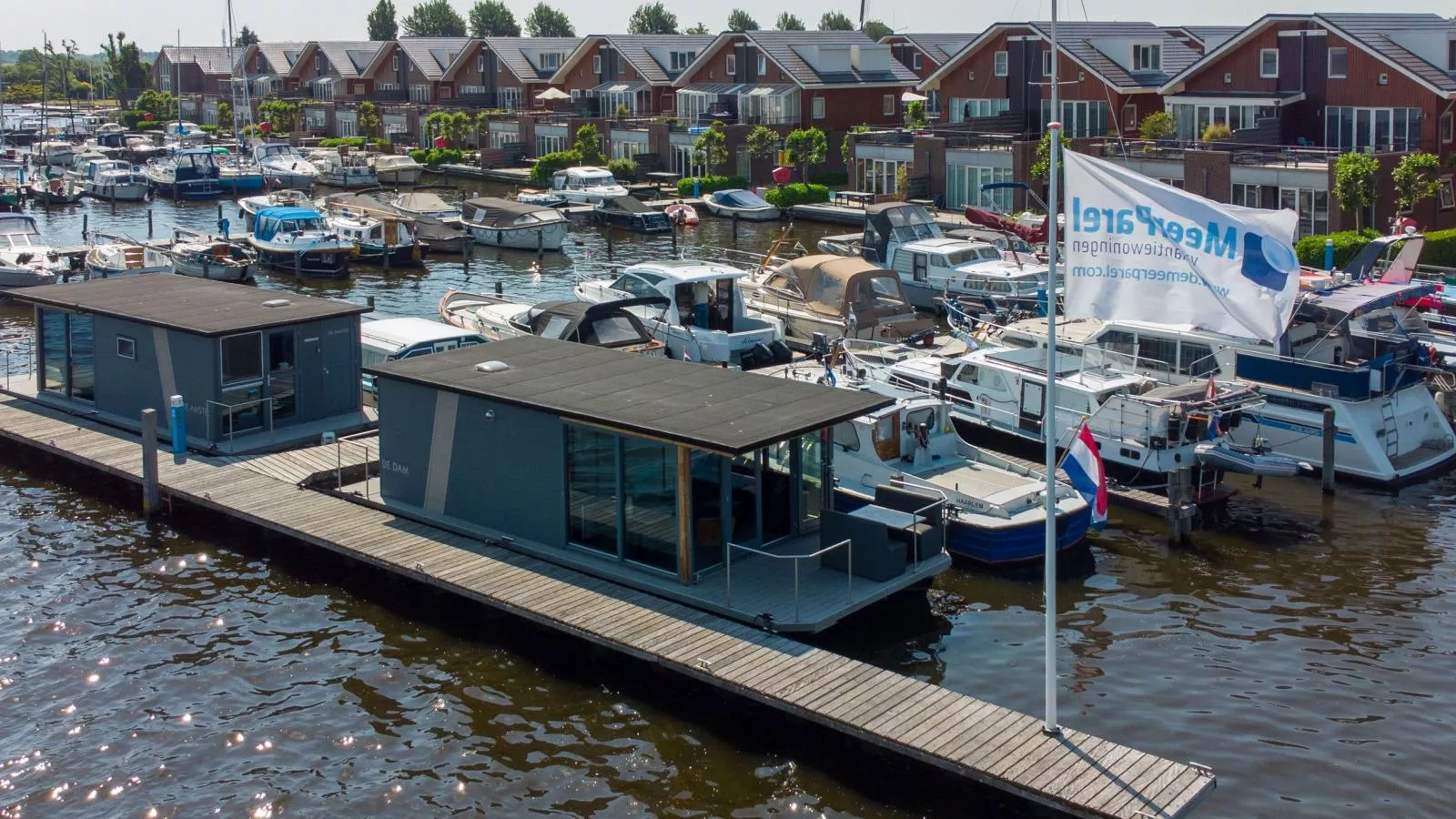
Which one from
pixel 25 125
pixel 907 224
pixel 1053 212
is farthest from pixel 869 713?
pixel 25 125

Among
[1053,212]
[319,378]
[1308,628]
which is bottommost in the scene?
[1308,628]

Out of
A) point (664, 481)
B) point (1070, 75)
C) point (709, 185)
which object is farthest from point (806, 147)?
point (664, 481)

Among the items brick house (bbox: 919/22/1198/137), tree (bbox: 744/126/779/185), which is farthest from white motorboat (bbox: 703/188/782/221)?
brick house (bbox: 919/22/1198/137)

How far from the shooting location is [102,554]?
24266mm

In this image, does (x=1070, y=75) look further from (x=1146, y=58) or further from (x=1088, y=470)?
(x=1088, y=470)

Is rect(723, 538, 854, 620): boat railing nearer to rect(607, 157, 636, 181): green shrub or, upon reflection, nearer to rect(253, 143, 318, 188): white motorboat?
rect(607, 157, 636, 181): green shrub

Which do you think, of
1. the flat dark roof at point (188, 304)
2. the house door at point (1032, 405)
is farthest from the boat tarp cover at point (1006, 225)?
the flat dark roof at point (188, 304)

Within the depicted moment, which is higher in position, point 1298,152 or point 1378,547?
point 1298,152

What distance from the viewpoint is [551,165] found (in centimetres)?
8056

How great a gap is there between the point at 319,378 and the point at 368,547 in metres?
7.16

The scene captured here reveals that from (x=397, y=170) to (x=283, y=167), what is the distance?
700 cm

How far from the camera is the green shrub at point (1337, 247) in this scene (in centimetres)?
4306

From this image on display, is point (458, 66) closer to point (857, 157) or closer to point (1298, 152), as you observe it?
point (857, 157)

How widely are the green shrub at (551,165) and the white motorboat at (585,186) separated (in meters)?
7.87
